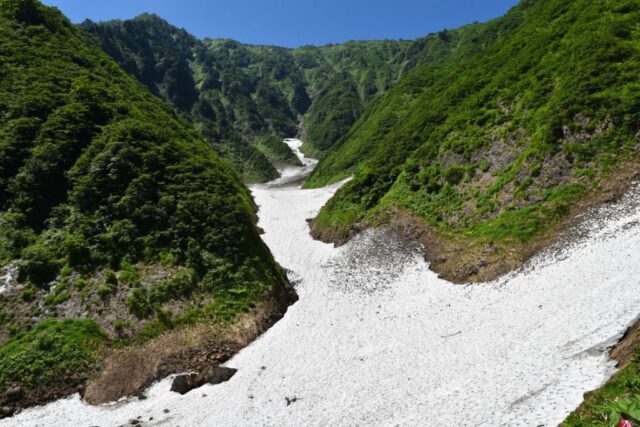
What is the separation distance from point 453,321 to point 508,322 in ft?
11.8

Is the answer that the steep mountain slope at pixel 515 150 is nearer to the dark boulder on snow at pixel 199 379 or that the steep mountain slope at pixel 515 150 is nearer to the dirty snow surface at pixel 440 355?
the dirty snow surface at pixel 440 355

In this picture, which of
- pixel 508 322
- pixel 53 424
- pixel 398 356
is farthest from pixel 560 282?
pixel 53 424

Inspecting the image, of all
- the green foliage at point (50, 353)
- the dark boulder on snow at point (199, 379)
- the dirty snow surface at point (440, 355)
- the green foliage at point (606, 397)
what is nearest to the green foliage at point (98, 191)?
the green foliage at point (50, 353)

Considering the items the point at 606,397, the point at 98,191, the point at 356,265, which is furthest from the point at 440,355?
the point at 98,191

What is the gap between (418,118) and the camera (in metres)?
58.1

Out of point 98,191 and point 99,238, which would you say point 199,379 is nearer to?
point 99,238

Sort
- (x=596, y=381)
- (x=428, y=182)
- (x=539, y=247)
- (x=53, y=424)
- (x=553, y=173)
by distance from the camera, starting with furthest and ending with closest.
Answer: (x=428, y=182) < (x=553, y=173) < (x=539, y=247) < (x=53, y=424) < (x=596, y=381)

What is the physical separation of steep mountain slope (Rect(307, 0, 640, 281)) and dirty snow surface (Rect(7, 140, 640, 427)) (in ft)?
10.2

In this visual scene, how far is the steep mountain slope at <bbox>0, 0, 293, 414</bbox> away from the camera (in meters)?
26.6

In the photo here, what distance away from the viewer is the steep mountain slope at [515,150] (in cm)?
2916

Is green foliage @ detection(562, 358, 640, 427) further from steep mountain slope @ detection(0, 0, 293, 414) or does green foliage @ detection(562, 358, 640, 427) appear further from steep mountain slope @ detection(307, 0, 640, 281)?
steep mountain slope @ detection(0, 0, 293, 414)

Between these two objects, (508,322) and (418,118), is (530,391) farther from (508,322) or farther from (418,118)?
(418,118)

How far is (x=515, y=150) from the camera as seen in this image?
120 feet

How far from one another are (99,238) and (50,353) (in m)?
10.6
